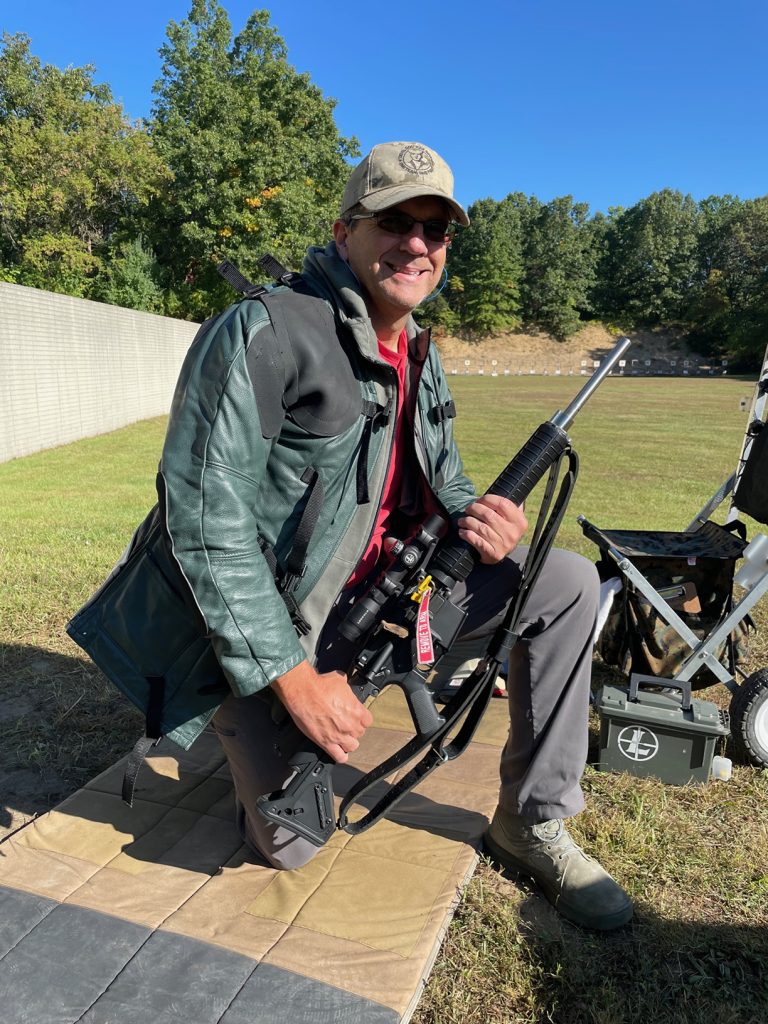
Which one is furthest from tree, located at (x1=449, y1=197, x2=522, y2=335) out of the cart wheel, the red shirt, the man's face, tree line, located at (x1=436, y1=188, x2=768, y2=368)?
the man's face

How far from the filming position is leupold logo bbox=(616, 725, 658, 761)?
10.6 ft

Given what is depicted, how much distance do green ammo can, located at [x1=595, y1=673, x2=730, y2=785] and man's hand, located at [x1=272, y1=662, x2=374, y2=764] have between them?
1.63m

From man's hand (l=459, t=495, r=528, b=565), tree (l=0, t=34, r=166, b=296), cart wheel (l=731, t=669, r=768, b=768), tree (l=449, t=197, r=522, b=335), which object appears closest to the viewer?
man's hand (l=459, t=495, r=528, b=565)

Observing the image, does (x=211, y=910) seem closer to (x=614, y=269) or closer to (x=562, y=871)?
(x=562, y=871)

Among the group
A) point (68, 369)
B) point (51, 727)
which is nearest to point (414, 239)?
point (51, 727)

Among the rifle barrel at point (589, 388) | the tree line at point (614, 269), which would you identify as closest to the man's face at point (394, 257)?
the rifle barrel at point (589, 388)

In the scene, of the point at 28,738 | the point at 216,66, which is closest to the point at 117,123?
the point at 216,66

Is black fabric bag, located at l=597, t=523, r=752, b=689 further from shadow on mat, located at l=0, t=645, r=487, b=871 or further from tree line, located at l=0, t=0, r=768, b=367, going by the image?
tree line, located at l=0, t=0, r=768, b=367

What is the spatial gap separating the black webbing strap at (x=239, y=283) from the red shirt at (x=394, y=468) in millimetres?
563

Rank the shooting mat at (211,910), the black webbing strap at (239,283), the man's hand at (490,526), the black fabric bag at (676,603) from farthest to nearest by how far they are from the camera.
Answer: the black fabric bag at (676,603) < the man's hand at (490,526) < the black webbing strap at (239,283) < the shooting mat at (211,910)

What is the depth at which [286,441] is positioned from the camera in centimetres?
216

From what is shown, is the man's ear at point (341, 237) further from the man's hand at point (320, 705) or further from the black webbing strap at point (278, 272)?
the man's hand at point (320, 705)

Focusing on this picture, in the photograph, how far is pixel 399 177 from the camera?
7.50ft

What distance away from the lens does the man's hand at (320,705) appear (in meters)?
2.05
